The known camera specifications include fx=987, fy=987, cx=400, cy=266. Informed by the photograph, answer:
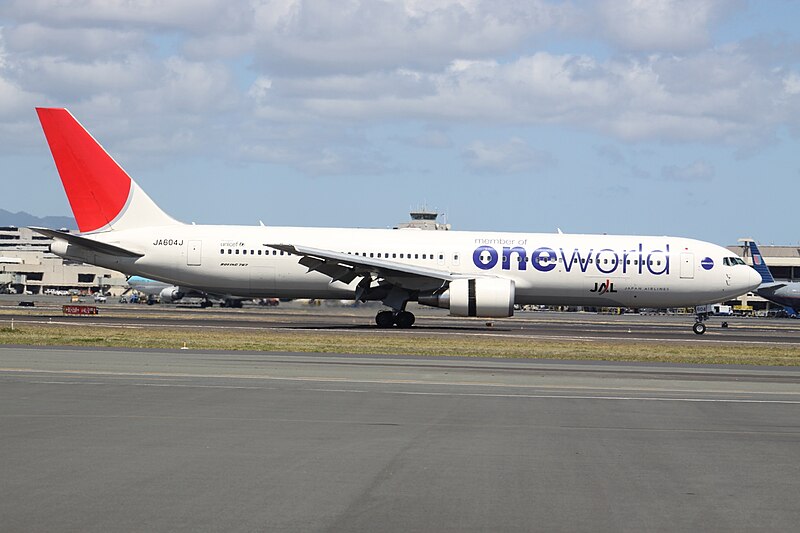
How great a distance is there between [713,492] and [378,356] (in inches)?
717

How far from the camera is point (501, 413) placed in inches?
647

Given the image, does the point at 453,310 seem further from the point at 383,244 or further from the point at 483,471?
the point at 483,471

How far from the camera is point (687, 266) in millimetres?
45656

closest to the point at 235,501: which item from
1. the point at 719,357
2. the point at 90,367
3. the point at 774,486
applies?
the point at 774,486

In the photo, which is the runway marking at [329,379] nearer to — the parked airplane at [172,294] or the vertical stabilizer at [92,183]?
the vertical stabilizer at [92,183]

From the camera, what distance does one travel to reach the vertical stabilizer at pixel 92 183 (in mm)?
43406

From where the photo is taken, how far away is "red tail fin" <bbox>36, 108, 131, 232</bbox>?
1709 inches

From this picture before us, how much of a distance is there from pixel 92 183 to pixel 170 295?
54.2 metres

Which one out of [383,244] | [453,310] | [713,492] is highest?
[383,244]

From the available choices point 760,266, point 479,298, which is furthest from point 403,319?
point 760,266

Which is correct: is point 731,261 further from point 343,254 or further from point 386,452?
point 386,452

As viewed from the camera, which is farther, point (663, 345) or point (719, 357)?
point (663, 345)

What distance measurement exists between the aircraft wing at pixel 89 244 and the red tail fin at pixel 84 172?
1637mm

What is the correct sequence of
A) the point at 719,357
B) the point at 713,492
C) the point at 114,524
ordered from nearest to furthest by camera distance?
the point at 114,524 → the point at 713,492 → the point at 719,357
